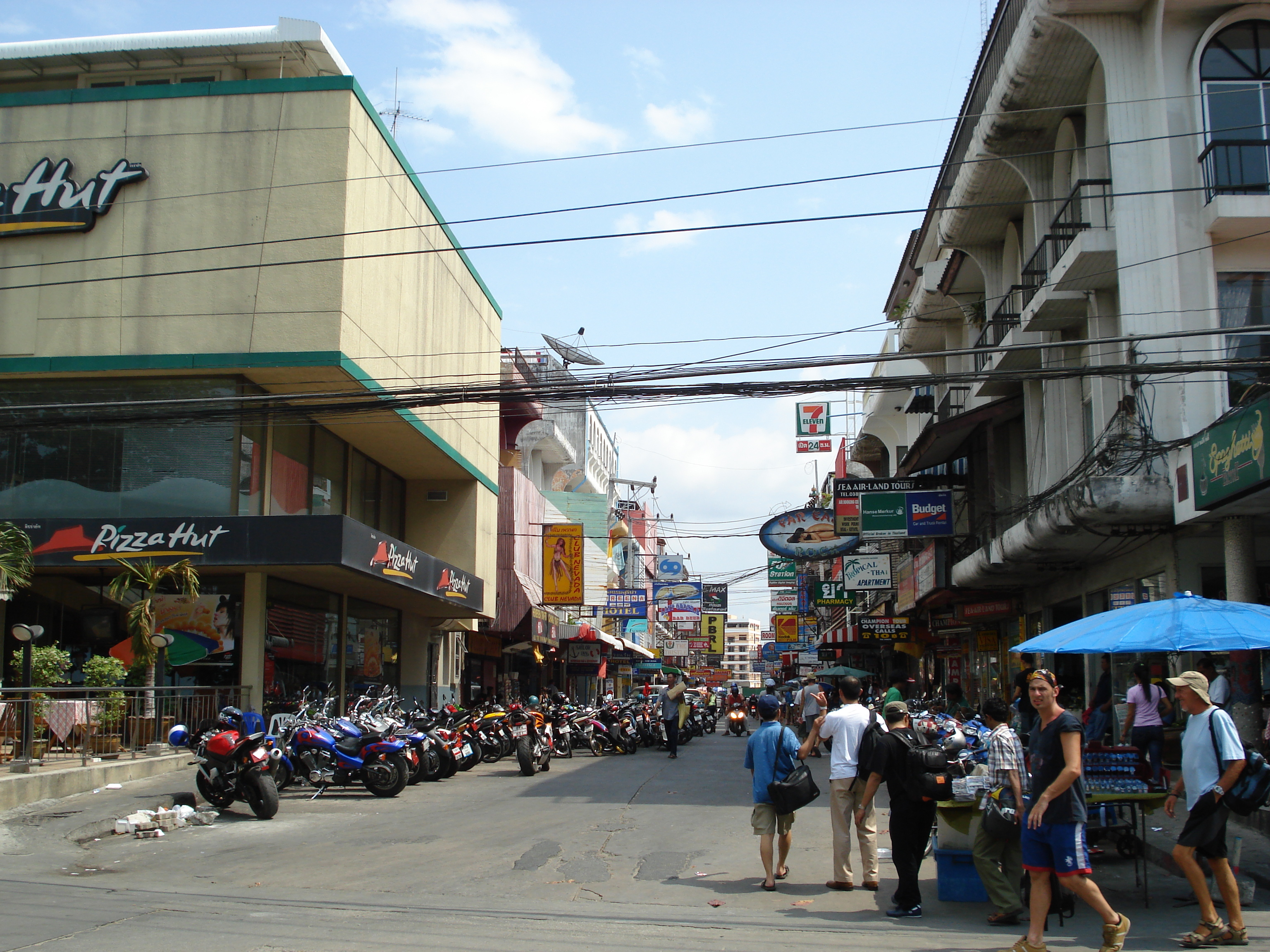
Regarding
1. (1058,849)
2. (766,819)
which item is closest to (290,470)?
(766,819)

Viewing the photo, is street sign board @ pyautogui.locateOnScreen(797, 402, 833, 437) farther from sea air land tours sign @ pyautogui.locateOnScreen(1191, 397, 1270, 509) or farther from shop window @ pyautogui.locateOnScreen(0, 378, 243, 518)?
sea air land tours sign @ pyautogui.locateOnScreen(1191, 397, 1270, 509)

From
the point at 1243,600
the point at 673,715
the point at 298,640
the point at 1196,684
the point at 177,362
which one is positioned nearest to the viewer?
the point at 1196,684

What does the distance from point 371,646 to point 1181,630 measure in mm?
22411

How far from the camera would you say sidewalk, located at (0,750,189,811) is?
1320 centimetres

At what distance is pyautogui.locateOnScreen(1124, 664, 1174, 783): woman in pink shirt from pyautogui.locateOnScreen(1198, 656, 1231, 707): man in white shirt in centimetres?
56

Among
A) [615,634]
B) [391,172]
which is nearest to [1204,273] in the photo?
[391,172]

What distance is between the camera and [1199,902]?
7559 millimetres

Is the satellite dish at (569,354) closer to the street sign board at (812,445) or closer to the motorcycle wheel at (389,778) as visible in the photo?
the street sign board at (812,445)

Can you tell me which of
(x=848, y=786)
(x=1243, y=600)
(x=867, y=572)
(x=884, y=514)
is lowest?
(x=848, y=786)

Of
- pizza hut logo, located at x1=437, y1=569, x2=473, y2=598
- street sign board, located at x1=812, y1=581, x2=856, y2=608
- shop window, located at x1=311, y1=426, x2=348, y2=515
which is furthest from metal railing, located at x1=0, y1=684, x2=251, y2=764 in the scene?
street sign board, located at x1=812, y1=581, x2=856, y2=608

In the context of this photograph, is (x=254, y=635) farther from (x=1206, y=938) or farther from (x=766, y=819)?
(x=1206, y=938)

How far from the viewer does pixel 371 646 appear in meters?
28.6

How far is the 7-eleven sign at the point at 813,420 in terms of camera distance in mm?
39156

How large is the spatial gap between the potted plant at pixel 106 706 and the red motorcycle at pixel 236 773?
9.63ft
